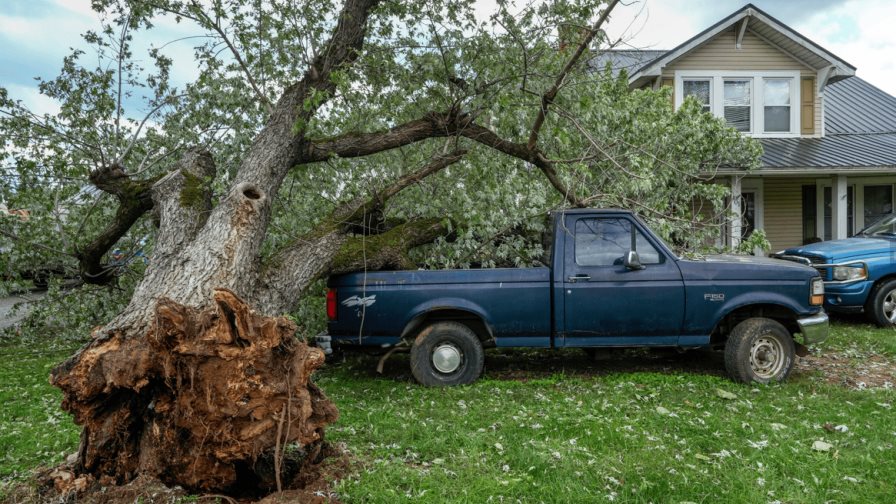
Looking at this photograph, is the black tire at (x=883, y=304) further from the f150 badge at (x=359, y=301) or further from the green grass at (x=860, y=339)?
the f150 badge at (x=359, y=301)


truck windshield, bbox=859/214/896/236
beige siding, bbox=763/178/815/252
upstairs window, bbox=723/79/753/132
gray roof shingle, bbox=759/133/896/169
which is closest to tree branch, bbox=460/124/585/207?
truck windshield, bbox=859/214/896/236

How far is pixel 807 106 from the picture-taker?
1602 cm

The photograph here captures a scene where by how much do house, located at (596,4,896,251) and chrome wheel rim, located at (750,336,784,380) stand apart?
910 centimetres

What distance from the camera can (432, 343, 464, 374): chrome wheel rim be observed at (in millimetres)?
6430

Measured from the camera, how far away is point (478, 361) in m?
6.42

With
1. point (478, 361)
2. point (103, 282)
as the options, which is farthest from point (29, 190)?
point (478, 361)

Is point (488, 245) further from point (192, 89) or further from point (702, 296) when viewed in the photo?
point (192, 89)

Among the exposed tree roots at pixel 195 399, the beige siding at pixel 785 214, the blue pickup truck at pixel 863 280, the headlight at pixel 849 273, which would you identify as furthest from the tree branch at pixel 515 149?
the beige siding at pixel 785 214

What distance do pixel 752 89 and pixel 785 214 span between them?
10.8ft

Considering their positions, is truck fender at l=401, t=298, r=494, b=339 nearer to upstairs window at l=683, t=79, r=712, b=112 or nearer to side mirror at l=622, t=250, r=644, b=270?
side mirror at l=622, t=250, r=644, b=270

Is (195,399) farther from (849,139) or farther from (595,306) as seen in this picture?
(849,139)

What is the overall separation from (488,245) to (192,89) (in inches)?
169

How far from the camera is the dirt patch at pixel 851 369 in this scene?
663 cm

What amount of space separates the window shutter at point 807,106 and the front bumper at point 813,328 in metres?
11.7
